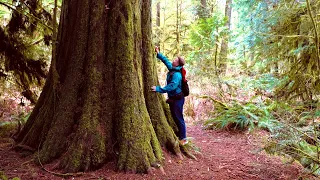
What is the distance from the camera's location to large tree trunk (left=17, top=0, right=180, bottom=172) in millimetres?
4230

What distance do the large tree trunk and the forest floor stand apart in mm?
195

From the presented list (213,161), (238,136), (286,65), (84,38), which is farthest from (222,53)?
(84,38)

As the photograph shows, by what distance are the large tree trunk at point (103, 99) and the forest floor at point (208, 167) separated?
20 centimetres

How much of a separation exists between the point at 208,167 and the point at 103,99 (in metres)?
2.14

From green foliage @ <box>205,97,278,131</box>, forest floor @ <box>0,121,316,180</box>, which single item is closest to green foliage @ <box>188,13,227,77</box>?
green foliage @ <box>205,97,278,131</box>

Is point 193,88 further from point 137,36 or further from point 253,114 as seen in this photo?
point 137,36

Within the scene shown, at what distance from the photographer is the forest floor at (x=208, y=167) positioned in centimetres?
402

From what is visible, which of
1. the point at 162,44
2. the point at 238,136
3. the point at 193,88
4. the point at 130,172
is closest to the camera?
the point at 130,172

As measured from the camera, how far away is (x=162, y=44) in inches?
643

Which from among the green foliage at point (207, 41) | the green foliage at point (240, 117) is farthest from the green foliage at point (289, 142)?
the green foliage at point (207, 41)

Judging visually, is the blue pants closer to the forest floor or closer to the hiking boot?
the hiking boot

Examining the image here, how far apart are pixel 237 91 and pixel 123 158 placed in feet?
25.7

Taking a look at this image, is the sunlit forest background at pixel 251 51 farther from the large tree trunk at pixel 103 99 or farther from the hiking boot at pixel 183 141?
the large tree trunk at pixel 103 99

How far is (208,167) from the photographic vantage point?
484 cm
